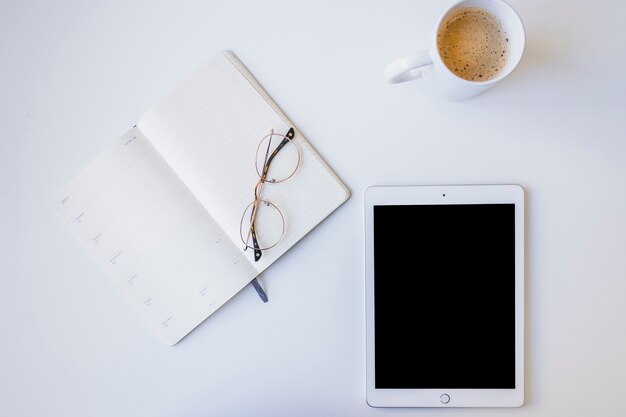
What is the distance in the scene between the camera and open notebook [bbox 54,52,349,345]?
65 cm

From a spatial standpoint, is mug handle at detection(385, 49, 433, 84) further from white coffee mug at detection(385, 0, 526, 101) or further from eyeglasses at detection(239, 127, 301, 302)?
eyeglasses at detection(239, 127, 301, 302)

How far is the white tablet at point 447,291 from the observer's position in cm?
64

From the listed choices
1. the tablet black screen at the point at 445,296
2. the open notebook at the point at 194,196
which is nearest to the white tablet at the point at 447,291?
the tablet black screen at the point at 445,296

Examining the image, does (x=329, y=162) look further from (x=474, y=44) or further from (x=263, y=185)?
(x=474, y=44)

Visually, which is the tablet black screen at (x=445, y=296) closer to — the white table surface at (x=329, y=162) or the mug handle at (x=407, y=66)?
the white table surface at (x=329, y=162)

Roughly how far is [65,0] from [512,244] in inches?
28.2

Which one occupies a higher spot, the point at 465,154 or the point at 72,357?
the point at 465,154

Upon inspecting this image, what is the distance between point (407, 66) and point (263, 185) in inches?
9.7

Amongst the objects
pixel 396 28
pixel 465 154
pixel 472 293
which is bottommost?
pixel 472 293

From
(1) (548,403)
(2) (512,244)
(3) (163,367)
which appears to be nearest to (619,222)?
(2) (512,244)

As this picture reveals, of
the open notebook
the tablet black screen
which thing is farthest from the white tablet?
the open notebook

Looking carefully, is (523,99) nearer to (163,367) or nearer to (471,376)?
(471,376)

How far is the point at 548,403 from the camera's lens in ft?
2.16

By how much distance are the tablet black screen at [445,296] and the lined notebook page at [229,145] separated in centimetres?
11
